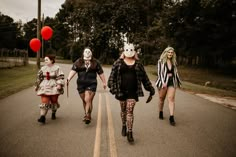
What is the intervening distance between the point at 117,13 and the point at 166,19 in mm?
16165

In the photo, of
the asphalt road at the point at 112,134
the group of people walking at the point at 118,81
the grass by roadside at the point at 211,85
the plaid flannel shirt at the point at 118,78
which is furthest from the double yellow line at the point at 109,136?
the grass by roadside at the point at 211,85

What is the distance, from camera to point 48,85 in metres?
7.76

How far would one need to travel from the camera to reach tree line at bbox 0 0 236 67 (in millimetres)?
32094

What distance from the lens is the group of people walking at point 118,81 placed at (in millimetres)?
6367

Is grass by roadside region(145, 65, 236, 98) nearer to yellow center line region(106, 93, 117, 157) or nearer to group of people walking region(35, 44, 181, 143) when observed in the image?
group of people walking region(35, 44, 181, 143)

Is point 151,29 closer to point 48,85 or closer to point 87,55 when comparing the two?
point 87,55

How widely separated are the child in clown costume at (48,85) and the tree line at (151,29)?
2987mm

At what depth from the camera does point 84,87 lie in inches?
298

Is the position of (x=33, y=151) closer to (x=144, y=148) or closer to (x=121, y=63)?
(x=144, y=148)

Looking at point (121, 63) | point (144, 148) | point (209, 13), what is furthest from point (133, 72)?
point (209, 13)

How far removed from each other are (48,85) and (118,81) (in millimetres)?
2276

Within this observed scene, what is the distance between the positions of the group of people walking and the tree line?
125 inches

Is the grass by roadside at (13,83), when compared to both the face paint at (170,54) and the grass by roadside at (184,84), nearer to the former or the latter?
the grass by roadside at (184,84)

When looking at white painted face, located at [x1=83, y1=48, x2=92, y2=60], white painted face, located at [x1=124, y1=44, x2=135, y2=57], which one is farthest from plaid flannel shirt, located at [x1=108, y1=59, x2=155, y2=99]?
white painted face, located at [x1=83, y1=48, x2=92, y2=60]
